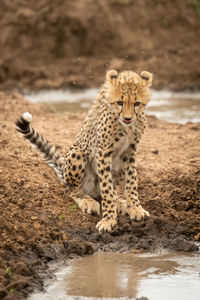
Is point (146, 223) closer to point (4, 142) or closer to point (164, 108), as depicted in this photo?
point (4, 142)

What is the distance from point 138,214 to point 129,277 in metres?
1.02

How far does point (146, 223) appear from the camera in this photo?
5203 millimetres

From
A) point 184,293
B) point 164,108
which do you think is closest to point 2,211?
point 184,293

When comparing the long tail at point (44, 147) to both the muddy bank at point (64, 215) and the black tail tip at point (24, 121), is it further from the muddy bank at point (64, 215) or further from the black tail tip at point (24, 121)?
the muddy bank at point (64, 215)

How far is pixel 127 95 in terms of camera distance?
4.98 m

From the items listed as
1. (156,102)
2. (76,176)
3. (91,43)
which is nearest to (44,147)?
(76,176)

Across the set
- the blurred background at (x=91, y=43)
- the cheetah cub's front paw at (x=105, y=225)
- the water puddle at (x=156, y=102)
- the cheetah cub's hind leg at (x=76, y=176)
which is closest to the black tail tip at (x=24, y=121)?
the cheetah cub's hind leg at (x=76, y=176)

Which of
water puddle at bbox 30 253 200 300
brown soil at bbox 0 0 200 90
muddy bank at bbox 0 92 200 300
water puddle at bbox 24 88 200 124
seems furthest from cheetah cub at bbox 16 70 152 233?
brown soil at bbox 0 0 200 90

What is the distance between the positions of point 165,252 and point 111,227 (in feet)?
1.73

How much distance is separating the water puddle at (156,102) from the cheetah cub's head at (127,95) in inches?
176

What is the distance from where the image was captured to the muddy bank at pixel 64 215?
177 inches

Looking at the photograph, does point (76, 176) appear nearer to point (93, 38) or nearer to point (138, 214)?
point (138, 214)

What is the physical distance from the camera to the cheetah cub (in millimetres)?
5051

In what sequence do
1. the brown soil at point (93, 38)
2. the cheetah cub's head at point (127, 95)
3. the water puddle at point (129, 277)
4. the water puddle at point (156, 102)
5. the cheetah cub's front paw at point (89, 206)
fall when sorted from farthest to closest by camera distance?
the brown soil at point (93, 38), the water puddle at point (156, 102), the cheetah cub's front paw at point (89, 206), the cheetah cub's head at point (127, 95), the water puddle at point (129, 277)
